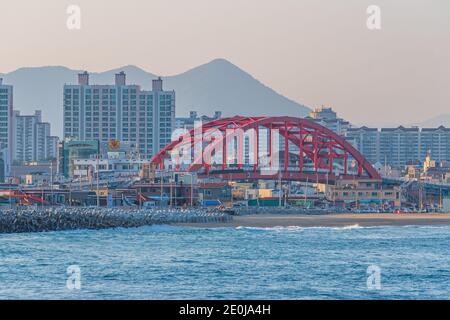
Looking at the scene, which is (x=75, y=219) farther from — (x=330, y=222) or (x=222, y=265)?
(x=222, y=265)

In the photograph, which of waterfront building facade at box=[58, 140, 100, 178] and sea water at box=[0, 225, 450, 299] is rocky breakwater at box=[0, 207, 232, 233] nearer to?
sea water at box=[0, 225, 450, 299]

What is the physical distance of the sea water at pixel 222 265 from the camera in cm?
4266

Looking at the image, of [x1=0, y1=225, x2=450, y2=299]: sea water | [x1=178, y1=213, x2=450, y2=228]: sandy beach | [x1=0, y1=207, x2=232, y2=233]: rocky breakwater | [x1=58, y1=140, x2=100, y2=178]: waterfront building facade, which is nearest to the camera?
[x1=0, y1=225, x2=450, y2=299]: sea water

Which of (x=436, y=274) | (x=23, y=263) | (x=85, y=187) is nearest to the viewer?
(x=436, y=274)

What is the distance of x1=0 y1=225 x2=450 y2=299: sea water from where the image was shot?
140ft

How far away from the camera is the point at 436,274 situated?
49.7m

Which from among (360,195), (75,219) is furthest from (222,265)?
(360,195)

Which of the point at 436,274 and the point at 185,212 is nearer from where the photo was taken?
the point at 436,274

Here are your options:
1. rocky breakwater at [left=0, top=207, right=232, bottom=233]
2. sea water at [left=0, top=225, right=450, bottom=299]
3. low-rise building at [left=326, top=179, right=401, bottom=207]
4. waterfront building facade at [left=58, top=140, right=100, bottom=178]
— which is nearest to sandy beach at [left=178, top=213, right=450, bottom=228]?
rocky breakwater at [left=0, top=207, right=232, bottom=233]

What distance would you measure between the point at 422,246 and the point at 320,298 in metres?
26.5

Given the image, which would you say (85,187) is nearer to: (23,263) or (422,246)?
(422,246)
